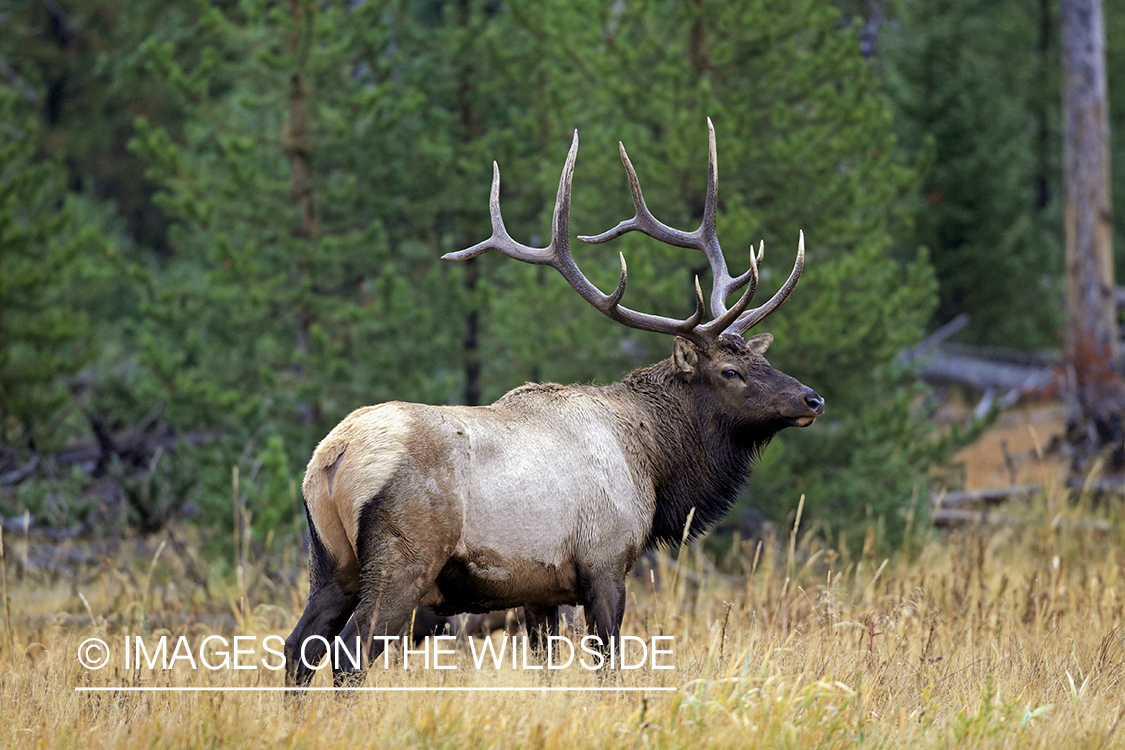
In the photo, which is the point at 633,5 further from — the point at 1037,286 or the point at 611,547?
the point at 1037,286

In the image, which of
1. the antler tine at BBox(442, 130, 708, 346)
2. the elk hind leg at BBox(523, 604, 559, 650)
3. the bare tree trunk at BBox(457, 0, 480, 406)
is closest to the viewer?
the elk hind leg at BBox(523, 604, 559, 650)

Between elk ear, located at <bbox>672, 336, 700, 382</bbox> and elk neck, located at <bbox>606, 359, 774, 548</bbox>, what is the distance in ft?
0.23

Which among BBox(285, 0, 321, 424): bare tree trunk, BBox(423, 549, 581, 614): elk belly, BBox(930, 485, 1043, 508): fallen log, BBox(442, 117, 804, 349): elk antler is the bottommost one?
BBox(930, 485, 1043, 508): fallen log

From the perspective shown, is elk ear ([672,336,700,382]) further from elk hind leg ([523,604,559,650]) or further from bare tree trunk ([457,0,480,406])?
bare tree trunk ([457,0,480,406])

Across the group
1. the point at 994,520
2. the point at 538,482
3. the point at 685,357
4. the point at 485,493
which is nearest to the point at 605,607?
→ the point at 538,482

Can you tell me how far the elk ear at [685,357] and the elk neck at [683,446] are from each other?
7 centimetres

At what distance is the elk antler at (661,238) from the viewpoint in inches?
210

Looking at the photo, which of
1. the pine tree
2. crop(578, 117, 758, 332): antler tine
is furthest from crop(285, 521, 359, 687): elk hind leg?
the pine tree

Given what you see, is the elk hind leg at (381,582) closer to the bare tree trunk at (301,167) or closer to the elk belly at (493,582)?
the elk belly at (493,582)

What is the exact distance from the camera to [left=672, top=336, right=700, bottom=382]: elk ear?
17.9ft

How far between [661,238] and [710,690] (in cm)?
275

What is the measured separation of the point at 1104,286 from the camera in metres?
12.4

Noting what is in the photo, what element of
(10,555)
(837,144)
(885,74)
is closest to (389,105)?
(837,144)

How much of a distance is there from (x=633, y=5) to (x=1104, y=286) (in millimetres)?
6440
